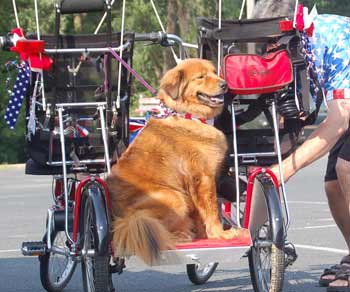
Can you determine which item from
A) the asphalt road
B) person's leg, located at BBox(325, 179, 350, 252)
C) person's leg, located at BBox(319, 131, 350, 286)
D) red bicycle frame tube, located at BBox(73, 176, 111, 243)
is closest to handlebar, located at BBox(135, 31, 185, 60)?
person's leg, located at BBox(319, 131, 350, 286)

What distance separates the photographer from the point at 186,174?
659cm

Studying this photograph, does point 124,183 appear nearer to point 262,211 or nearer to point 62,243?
point 262,211

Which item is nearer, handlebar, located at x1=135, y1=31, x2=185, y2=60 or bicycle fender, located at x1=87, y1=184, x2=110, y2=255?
bicycle fender, located at x1=87, y1=184, x2=110, y2=255

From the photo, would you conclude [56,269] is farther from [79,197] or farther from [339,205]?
[339,205]

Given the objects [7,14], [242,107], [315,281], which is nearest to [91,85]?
[242,107]

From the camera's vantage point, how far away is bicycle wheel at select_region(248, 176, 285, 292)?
20.6 ft

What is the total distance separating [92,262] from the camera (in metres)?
6.18

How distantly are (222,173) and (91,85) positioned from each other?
1.40 metres

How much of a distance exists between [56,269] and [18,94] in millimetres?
1443

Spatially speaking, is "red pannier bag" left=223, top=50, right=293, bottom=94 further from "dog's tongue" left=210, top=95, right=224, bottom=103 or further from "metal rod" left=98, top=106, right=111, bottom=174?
"metal rod" left=98, top=106, right=111, bottom=174

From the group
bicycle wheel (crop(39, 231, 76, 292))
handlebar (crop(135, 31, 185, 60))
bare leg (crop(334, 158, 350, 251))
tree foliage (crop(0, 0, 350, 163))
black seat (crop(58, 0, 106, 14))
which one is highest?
black seat (crop(58, 0, 106, 14))

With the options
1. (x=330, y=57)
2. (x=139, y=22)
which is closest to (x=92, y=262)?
(x=330, y=57)

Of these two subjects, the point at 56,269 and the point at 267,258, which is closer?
the point at 267,258

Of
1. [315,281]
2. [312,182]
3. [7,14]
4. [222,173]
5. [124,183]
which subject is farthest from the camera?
[7,14]
